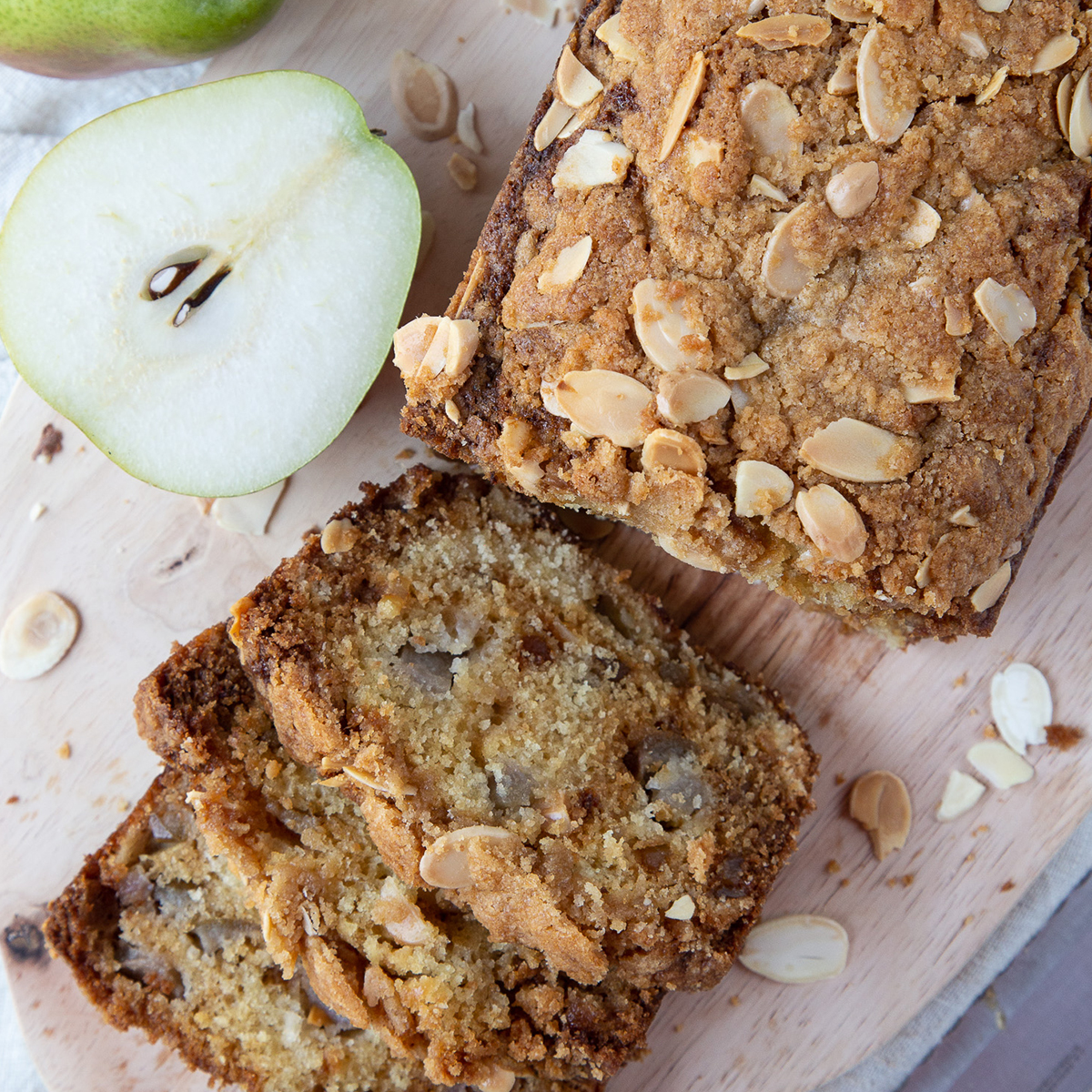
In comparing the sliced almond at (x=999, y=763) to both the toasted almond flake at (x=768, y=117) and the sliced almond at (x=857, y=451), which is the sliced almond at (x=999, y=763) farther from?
the toasted almond flake at (x=768, y=117)

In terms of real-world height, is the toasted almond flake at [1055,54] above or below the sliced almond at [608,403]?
above

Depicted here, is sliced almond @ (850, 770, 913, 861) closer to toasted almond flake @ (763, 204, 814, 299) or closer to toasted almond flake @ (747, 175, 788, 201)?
toasted almond flake @ (763, 204, 814, 299)

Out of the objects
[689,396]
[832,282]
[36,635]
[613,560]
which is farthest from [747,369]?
[36,635]

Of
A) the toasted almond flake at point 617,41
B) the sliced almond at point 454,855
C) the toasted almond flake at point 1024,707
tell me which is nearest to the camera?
the toasted almond flake at point 617,41

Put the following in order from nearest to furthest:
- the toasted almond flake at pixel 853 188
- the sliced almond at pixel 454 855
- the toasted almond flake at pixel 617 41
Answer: the toasted almond flake at pixel 853 188 → the toasted almond flake at pixel 617 41 → the sliced almond at pixel 454 855

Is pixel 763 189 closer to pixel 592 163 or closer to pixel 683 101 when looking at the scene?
pixel 683 101

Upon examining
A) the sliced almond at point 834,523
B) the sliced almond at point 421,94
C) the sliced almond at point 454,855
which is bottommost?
the sliced almond at point 454,855

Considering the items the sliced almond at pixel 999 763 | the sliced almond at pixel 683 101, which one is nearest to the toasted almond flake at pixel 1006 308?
the sliced almond at pixel 683 101
